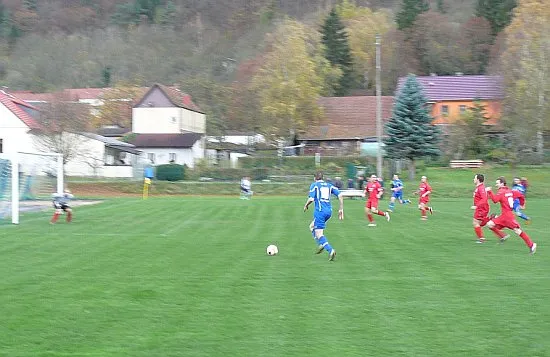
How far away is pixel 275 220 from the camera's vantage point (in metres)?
26.7

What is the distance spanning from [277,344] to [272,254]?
7.94 metres

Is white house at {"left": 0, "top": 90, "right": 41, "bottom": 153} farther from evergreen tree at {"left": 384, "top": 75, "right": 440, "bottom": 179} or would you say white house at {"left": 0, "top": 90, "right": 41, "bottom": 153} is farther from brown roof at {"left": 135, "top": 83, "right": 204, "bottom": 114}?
evergreen tree at {"left": 384, "top": 75, "right": 440, "bottom": 179}

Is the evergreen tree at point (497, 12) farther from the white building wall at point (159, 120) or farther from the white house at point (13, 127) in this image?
the white house at point (13, 127)

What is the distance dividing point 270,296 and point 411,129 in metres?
45.0

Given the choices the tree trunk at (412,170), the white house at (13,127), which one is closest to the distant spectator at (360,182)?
the tree trunk at (412,170)

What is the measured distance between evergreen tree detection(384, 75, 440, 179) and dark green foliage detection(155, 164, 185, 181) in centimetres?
1599

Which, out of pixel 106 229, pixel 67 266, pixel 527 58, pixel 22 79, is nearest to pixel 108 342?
pixel 67 266

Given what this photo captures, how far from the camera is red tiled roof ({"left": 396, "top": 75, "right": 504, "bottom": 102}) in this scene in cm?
7138

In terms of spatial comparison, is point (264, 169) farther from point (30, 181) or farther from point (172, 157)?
point (30, 181)

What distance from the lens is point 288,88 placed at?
227 feet

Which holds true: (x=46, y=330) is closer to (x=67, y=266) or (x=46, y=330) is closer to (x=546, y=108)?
(x=67, y=266)

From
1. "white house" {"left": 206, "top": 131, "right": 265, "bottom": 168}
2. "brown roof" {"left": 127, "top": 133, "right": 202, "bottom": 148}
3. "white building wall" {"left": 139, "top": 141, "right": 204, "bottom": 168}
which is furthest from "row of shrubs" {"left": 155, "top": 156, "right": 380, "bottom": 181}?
"white house" {"left": 206, "top": 131, "right": 265, "bottom": 168}

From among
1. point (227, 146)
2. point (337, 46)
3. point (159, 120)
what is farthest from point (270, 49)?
point (159, 120)

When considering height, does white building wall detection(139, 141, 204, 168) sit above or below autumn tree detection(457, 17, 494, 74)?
below
